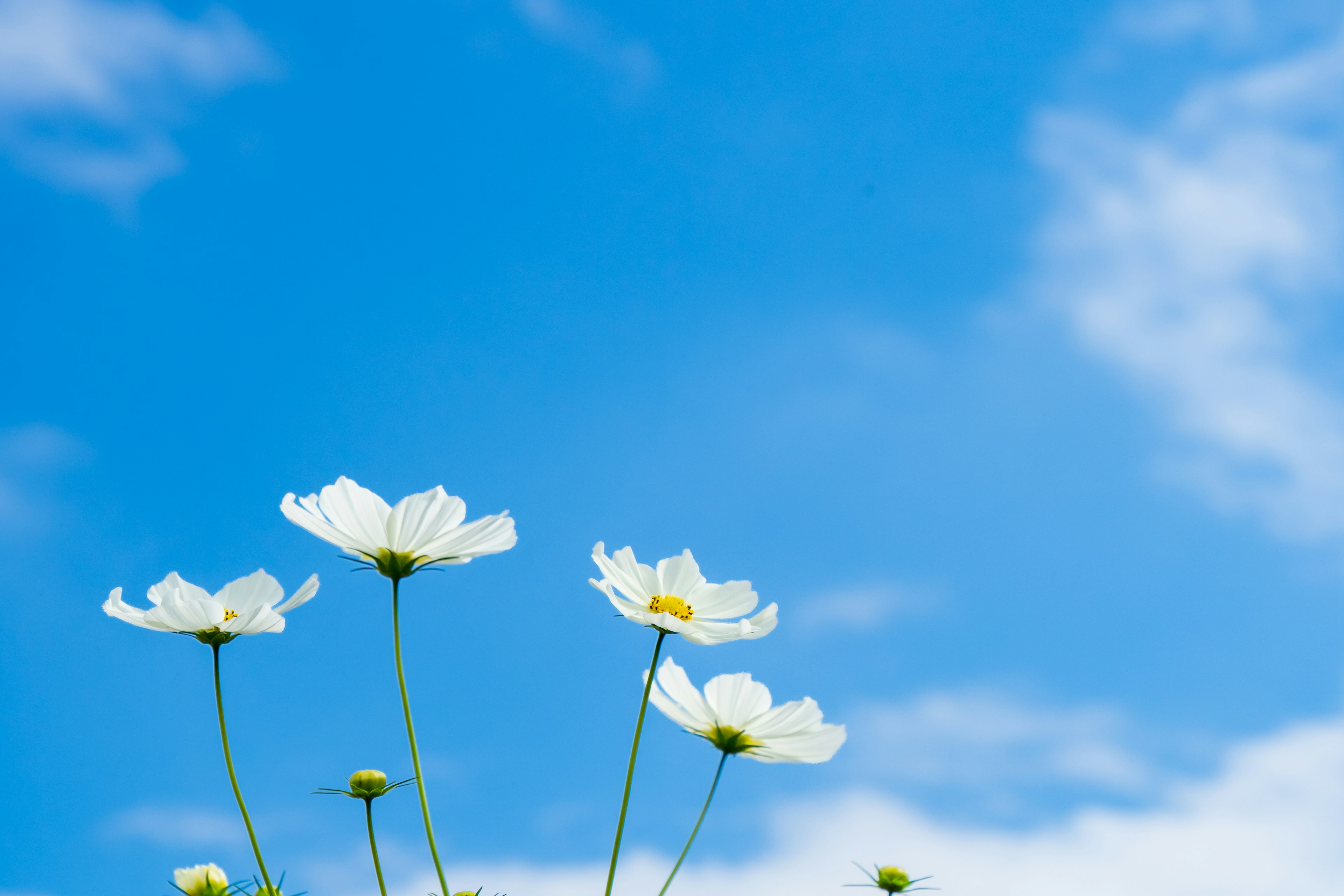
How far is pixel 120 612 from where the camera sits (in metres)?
1.81

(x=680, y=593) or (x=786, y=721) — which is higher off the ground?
(x=680, y=593)

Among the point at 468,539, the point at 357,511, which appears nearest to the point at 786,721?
the point at 468,539

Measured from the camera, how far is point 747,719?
1.78 meters

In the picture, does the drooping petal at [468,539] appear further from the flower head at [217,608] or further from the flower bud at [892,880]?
the flower bud at [892,880]

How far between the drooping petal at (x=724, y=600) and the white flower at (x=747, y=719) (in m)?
0.16

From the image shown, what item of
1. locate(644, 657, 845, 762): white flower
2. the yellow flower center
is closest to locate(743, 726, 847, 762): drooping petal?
locate(644, 657, 845, 762): white flower

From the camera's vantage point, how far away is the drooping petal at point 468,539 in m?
1.69

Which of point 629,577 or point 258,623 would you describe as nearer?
point 258,623

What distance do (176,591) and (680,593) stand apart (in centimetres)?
80

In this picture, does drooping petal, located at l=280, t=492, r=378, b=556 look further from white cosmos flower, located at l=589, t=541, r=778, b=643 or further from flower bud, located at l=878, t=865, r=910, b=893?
flower bud, located at l=878, t=865, r=910, b=893

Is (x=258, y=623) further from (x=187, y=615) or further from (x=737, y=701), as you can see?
(x=737, y=701)

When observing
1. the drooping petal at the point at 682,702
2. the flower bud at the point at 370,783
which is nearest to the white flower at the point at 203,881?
the flower bud at the point at 370,783

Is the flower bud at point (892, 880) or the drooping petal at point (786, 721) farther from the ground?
the drooping petal at point (786, 721)

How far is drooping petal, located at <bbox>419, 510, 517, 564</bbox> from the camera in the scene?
169 centimetres
